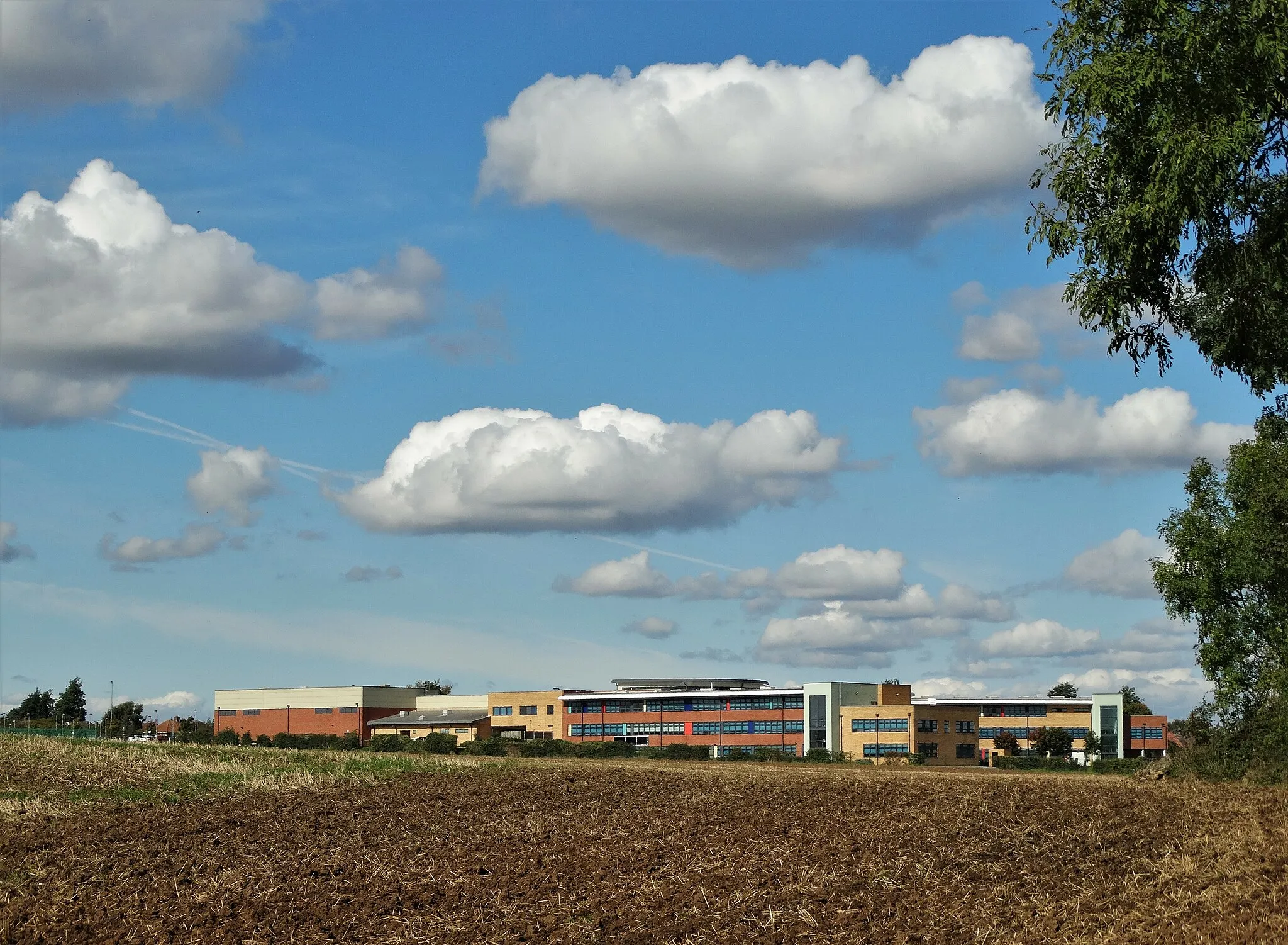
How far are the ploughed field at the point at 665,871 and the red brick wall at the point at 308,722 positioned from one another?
5238 inches

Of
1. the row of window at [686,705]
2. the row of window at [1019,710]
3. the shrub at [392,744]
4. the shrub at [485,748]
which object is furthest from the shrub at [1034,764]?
the row of window at [1019,710]

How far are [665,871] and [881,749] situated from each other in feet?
386

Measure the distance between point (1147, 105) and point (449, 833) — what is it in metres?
21.9

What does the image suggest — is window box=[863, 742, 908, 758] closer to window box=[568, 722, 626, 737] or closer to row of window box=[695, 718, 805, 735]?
row of window box=[695, 718, 805, 735]

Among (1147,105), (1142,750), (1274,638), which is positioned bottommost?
(1142,750)

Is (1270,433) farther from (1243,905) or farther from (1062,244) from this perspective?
(1243,905)

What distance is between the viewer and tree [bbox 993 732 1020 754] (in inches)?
5581

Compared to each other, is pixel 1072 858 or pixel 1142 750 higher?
pixel 1072 858

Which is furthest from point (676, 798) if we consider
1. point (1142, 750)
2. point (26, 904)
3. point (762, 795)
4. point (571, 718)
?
point (1142, 750)

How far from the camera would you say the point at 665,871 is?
76.4 feet

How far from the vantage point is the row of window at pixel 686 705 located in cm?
14962

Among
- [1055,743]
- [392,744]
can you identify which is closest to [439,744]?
[392,744]

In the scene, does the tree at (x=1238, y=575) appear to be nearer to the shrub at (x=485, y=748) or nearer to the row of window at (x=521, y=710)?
the shrub at (x=485, y=748)

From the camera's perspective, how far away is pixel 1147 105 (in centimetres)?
2078
